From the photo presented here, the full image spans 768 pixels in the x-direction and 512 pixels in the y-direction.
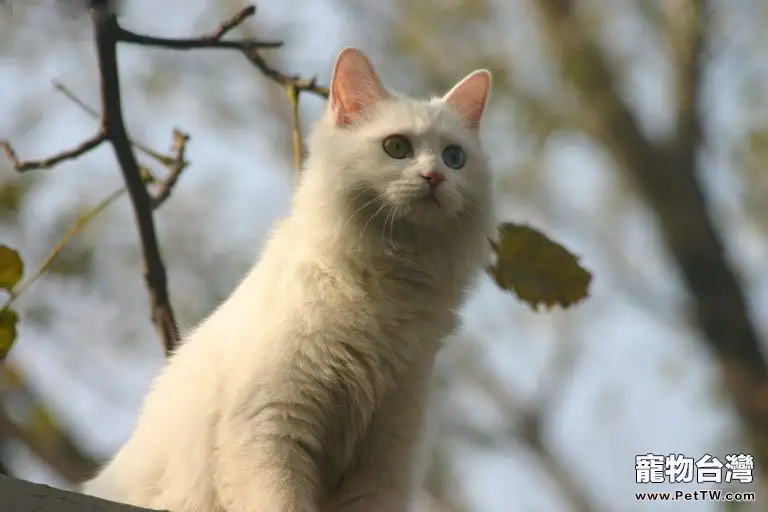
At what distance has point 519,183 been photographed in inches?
317

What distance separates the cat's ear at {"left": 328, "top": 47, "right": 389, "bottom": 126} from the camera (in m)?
2.40

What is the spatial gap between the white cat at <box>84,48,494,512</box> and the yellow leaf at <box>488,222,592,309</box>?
4.6 inches

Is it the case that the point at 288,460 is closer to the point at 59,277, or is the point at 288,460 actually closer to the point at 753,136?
the point at 59,277

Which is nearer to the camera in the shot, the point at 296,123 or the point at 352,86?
the point at 352,86

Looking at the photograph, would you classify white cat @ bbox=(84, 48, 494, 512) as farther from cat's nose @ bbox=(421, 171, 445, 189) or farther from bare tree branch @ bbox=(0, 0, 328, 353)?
bare tree branch @ bbox=(0, 0, 328, 353)

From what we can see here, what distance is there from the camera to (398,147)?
227 centimetres

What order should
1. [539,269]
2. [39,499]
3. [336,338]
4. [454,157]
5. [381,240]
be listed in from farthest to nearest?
[539,269] → [454,157] → [381,240] → [336,338] → [39,499]

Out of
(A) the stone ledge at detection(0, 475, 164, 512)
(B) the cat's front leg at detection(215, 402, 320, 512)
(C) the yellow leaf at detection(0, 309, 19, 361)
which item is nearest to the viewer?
(A) the stone ledge at detection(0, 475, 164, 512)

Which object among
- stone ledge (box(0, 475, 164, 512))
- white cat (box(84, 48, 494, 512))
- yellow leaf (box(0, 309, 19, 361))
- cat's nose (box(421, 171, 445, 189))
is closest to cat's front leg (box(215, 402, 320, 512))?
white cat (box(84, 48, 494, 512))

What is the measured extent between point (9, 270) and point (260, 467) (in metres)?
0.80

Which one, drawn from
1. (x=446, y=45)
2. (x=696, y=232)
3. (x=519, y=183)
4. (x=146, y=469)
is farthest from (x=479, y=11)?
(x=146, y=469)

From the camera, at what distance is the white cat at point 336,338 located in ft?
6.61

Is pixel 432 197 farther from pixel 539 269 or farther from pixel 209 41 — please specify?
pixel 209 41

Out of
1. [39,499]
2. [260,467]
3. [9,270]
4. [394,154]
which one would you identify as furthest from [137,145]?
[39,499]
